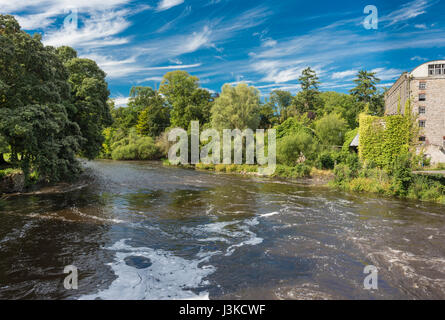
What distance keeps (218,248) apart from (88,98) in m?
18.4

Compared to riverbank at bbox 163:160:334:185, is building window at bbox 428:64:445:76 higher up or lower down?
higher up

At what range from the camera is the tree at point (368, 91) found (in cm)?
5141

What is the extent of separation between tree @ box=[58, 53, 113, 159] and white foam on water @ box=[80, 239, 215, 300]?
16.6m

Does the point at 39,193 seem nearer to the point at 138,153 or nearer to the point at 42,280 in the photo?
the point at 42,280

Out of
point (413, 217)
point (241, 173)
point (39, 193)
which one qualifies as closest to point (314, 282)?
point (413, 217)

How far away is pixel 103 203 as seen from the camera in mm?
16188

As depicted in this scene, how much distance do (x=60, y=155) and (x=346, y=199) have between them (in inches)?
726

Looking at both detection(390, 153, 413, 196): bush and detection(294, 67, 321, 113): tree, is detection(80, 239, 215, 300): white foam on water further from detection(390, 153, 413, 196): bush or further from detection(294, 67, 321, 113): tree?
detection(294, 67, 321, 113): tree

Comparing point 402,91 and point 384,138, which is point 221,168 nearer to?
point 384,138

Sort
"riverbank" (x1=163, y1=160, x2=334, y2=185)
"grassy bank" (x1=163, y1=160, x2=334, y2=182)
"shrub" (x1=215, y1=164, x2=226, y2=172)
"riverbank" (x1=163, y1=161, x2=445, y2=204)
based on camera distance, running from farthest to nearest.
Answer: "shrub" (x1=215, y1=164, x2=226, y2=172) → "grassy bank" (x1=163, y1=160, x2=334, y2=182) → "riverbank" (x1=163, y1=160, x2=334, y2=185) → "riverbank" (x1=163, y1=161, x2=445, y2=204)
